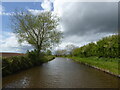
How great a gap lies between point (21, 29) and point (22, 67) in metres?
8.94

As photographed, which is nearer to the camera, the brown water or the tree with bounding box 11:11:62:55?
the brown water

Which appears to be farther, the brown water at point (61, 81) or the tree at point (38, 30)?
the tree at point (38, 30)

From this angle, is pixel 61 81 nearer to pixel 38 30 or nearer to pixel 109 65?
pixel 109 65

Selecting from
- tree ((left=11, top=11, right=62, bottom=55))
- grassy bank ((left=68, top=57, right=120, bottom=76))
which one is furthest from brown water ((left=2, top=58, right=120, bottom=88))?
tree ((left=11, top=11, right=62, bottom=55))

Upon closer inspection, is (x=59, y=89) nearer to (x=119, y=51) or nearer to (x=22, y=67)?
(x=22, y=67)

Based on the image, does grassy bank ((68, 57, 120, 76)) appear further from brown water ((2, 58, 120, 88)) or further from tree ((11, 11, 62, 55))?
tree ((11, 11, 62, 55))

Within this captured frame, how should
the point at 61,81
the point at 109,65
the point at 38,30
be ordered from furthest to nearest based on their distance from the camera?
1. the point at 38,30
2. the point at 109,65
3. the point at 61,81

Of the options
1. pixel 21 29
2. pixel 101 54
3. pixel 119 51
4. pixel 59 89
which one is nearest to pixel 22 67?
pixel 59 89

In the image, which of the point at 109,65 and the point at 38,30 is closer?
the point at 109,65

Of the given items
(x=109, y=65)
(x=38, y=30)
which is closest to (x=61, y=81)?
(x=109, y=65)

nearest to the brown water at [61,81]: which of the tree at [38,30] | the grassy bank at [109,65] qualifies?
the grassy bank at [109,65]

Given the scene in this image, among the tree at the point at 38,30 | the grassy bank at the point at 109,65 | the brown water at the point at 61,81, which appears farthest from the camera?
the tree at the point at 38,30

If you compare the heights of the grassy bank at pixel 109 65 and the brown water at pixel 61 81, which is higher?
the grassy bank at pixel 109 65

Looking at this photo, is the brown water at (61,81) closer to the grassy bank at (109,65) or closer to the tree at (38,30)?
the grassy bank at (109,65)
